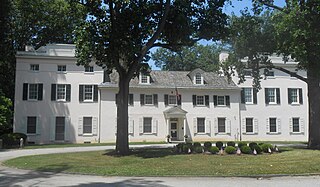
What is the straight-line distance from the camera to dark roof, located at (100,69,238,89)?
36.2 meters

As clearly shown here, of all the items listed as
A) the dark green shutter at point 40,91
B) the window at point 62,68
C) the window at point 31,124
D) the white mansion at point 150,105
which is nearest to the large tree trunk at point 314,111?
the white mansion at point 150,105

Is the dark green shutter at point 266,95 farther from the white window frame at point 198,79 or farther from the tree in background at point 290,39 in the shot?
the tree in background at point 290,39

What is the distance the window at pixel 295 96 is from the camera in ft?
129

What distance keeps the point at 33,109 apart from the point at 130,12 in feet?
64.4

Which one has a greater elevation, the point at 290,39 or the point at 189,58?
the point at 189,58

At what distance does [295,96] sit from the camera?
130 feet

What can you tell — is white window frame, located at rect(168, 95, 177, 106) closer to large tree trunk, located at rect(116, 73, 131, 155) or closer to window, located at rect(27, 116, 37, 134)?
window, located at rect(27, 116, 37, 134)

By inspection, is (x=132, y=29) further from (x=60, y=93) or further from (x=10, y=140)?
(x=60, y=93)

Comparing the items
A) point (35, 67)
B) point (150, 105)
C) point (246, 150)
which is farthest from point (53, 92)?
point (246, 150)

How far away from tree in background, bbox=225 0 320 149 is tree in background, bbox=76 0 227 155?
2.86 m

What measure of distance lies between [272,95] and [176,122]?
39.0 ft

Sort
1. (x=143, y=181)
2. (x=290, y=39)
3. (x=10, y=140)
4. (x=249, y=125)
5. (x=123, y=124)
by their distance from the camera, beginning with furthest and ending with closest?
(x=249, y=125)
(x=10, y=140)
(x=123, y=124)
(x=290, y=39)
(x=143, y=181)

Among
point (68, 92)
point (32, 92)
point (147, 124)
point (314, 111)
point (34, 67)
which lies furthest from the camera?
point (147, 124)

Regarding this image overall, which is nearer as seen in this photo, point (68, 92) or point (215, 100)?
point (68, 92)
